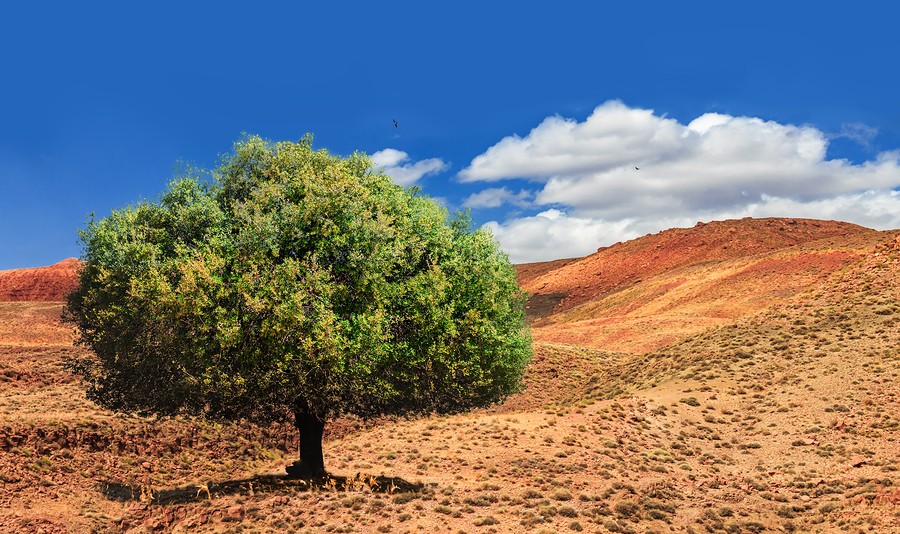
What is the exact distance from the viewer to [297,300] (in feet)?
76.1

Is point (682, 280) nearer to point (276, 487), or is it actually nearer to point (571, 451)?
point (571, 451)

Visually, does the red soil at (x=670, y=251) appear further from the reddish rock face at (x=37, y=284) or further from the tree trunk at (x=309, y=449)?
the tree trunk at (x=309, y=449)

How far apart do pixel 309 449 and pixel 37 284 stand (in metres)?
163

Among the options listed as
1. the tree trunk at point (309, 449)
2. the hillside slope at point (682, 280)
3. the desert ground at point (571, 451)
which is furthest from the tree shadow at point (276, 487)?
the hillside slope at point (682, 280)

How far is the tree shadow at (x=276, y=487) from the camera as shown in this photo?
28.1 metres

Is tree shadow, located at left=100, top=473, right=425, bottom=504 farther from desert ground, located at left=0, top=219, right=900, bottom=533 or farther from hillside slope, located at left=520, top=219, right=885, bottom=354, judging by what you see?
hillside slope, located at left=520, top=219, right=885, bottom=354

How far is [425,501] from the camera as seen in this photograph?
27.2 meters

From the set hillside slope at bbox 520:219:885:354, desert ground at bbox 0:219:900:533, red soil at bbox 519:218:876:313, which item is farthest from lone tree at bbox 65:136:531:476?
red soil at bbox 519:218:876:313

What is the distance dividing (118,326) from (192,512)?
7.60 meters

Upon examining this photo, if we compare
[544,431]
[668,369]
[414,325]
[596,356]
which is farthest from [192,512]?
[596,356]

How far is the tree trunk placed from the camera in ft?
95.1

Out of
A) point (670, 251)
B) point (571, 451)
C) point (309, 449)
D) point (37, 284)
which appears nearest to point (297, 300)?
point (309, 449)

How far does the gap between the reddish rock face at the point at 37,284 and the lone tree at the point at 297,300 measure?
14910cm

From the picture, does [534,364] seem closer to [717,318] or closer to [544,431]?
[544,431]
